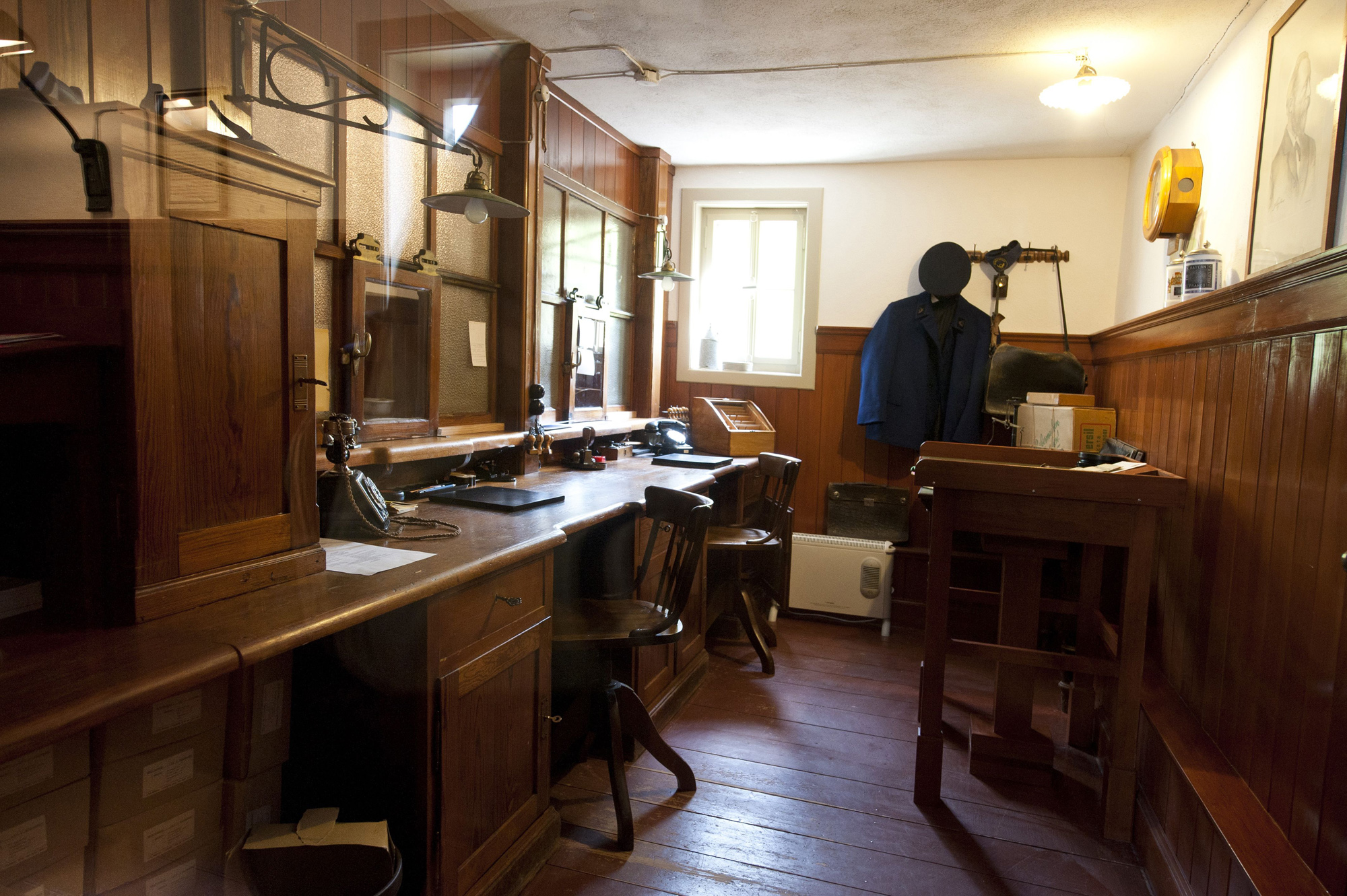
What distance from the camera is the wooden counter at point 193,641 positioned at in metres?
0.98

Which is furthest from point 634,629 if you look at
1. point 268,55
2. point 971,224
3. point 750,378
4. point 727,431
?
point 971,224

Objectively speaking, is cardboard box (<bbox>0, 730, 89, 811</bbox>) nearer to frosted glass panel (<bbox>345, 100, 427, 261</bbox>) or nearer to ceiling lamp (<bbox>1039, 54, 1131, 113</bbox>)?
frosted glass panel (<bbox>345, 100, 427, 261</bbox>)

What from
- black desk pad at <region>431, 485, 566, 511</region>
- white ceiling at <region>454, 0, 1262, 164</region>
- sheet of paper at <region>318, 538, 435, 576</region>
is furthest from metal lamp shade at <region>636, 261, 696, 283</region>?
sheet of paper at <region>318, 538, 435, 576</region>

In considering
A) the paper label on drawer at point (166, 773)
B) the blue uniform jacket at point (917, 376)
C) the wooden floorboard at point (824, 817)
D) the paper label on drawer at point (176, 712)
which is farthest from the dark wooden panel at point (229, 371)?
the blue uniform jacket at point (917, 376)

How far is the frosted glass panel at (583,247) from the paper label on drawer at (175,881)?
276 centimetres

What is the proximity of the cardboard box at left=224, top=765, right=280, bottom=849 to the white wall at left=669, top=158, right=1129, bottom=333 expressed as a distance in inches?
153

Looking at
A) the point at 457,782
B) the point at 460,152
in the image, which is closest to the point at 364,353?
the point at 460,152

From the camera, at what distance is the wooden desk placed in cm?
108

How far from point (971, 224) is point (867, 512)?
1.72 m

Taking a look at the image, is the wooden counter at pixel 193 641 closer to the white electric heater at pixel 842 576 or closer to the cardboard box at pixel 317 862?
the cardboard box at pixel 317 862

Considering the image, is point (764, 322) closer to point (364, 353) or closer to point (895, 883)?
point (364, 353)

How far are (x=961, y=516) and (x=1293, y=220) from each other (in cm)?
115

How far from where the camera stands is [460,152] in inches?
114

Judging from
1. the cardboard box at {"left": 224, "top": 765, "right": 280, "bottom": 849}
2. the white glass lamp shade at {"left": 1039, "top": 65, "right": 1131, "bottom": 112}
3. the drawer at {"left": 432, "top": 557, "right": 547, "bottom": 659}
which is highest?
the white glass lamp shade at {"left": 1039, "top": 65, "right": 1131, "bottom": 112}
